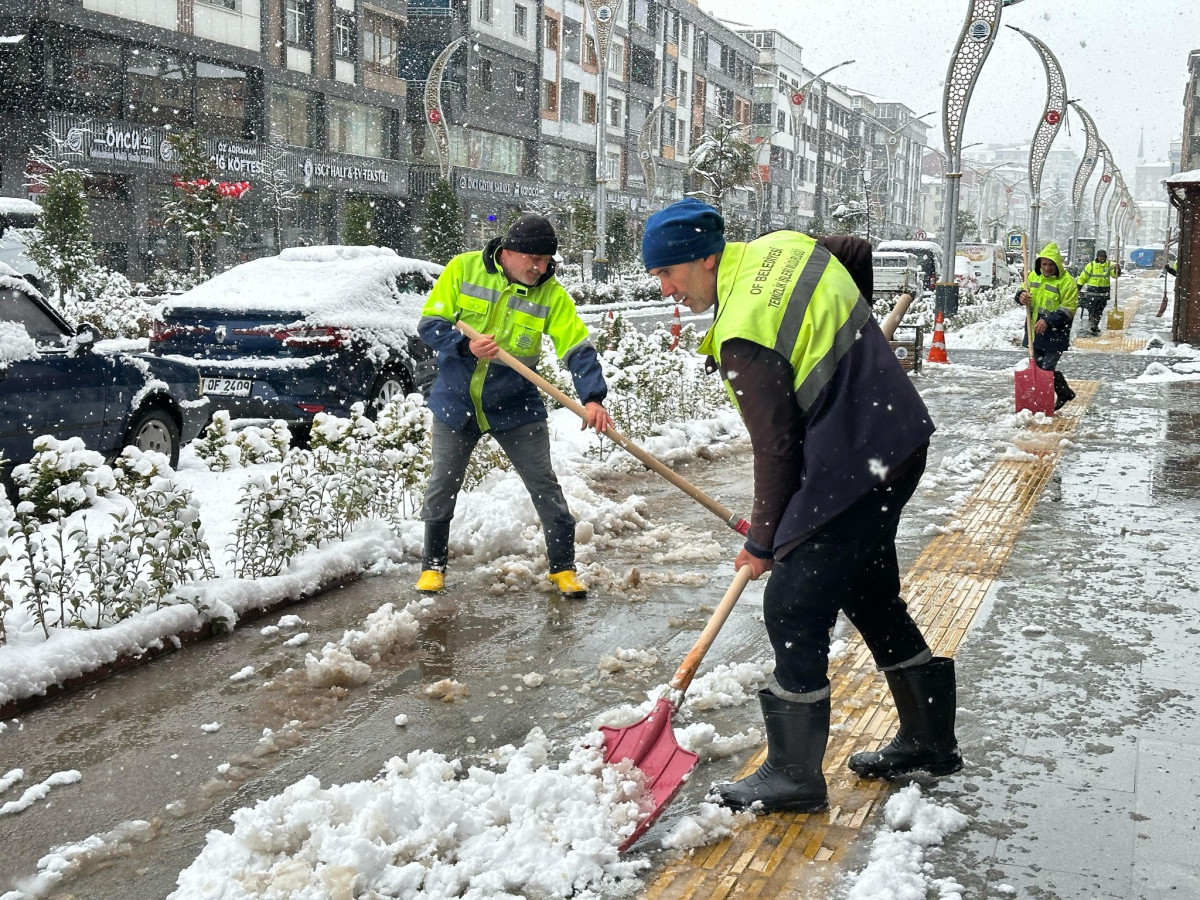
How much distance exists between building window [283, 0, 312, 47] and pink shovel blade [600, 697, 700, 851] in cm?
3583

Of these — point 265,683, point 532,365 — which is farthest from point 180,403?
point 265,683

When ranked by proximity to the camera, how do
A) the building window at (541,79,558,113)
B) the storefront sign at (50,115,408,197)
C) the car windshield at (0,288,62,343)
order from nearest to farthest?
the car windshield at (0,288,62,343) → the storefront sign at (50,115,408,197) → the building window at (541,79,558,113)

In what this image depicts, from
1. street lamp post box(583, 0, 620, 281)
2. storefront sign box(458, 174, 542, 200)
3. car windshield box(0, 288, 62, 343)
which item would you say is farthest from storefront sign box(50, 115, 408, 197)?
car windshield box(0, 288, 62, 343)

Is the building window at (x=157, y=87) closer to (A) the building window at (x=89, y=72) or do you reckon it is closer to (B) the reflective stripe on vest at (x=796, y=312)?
(A) the building window at (x=89, y=72)

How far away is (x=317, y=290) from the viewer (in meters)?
9.69

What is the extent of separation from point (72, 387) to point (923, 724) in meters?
5.63

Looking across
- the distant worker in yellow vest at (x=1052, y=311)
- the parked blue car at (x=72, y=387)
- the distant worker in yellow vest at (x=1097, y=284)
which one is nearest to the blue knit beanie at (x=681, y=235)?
the parked blue car at (x=72, y=387)

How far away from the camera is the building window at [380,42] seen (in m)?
40.5

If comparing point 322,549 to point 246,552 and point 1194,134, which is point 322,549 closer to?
point 246,552

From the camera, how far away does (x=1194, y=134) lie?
83.2 m

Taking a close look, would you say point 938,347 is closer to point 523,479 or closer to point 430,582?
point 523,479

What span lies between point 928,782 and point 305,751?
1.94 metres

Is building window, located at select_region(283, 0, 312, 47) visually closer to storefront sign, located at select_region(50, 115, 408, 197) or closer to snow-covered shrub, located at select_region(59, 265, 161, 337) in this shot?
storefront sign, located at select_region(50, 115, 408, 197)

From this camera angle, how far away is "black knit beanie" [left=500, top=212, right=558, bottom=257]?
526cm
